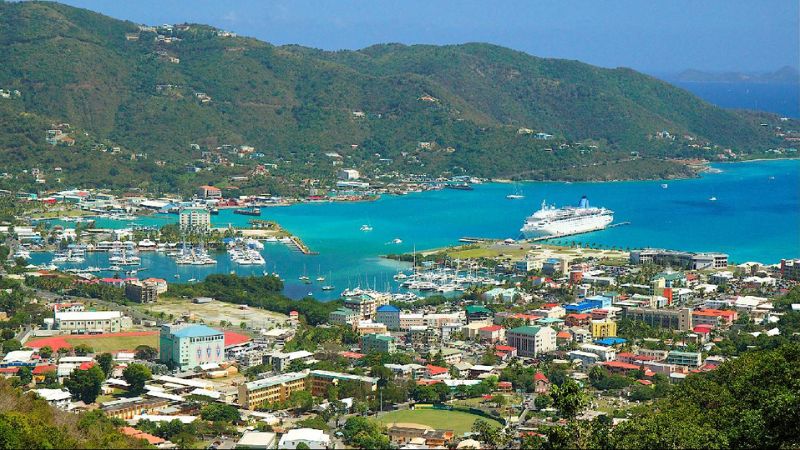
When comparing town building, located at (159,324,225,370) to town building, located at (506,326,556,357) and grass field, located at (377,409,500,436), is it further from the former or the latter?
town building, located at (506,326,556,357)

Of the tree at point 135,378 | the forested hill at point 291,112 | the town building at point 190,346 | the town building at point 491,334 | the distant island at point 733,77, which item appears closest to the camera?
the tree at point 135,378

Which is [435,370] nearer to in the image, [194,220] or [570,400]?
[570,400]

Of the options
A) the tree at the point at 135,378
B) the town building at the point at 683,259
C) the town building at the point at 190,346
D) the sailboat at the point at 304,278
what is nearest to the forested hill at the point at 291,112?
the sailboat at the point at 304,278

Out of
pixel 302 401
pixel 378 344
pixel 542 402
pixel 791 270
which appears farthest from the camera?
pixel 791 270

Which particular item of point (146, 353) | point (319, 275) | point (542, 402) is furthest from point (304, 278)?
point (542, 402)

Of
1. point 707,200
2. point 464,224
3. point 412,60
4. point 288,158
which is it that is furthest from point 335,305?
point 412,60

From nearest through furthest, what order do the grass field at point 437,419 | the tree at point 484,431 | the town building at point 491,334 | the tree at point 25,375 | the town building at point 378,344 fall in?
the tree at point 484,431, the grass field at point 437,419, the tree at point 25,375, the town building at point 378,344, the town building at point 491,334

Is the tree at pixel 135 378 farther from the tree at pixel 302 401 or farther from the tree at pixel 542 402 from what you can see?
the tree at pixel 542 402
